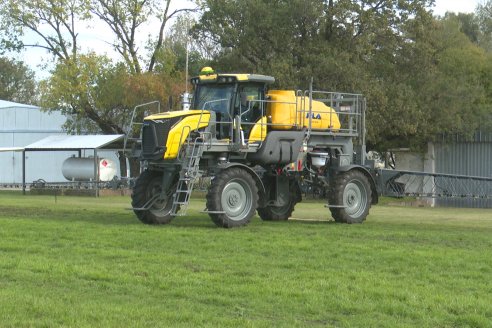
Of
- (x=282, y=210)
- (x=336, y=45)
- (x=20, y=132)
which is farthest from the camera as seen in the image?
(x=20, y=132)

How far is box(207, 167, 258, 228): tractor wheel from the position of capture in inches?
633

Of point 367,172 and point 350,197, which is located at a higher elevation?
point 367,172

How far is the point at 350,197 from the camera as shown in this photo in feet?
61.0

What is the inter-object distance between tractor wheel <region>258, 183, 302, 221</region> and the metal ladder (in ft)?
11.2

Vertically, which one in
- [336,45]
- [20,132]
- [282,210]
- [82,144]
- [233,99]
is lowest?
[282,210]

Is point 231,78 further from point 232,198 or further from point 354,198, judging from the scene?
point 354,198

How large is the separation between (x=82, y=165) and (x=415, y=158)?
18847 mm

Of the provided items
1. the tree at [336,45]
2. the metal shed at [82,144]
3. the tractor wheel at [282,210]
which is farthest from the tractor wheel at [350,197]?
the metal shed at [82,144]

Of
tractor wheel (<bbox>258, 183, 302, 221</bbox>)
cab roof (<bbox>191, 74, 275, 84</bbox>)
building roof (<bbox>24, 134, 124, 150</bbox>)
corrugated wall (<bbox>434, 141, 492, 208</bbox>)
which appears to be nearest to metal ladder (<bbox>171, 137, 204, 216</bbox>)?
cab roof (<bbox>191, 74, 275, 84</bbox>)

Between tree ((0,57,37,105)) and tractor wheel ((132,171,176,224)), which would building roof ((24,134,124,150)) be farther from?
tree ((0,57,37,105))

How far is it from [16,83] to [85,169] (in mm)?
56613

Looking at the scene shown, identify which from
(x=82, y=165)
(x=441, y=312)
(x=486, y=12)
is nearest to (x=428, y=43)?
(x=82, y=165)

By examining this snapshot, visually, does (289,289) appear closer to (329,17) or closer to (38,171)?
(329,17)

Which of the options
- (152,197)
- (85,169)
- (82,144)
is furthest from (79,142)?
(152,197)
